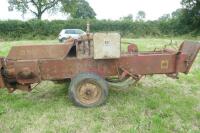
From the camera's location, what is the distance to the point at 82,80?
230 inches

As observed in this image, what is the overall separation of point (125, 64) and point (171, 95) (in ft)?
4.38

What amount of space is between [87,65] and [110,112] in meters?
0.90

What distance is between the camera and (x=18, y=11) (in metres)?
49.9

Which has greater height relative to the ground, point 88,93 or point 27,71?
point 27,71

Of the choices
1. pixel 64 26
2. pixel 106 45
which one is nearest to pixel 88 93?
pixel 106 45

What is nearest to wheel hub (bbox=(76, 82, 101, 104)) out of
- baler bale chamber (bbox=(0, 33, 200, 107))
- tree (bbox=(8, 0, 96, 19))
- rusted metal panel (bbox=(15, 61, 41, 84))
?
baler bale chamber (bbox=(0, 33, 200, 107))

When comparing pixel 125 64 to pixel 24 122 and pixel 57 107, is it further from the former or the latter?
pixel 24 122

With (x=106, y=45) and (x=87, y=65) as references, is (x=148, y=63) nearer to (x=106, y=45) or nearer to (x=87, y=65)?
(x=106, y=45)

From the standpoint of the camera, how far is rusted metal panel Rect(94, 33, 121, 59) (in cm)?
583

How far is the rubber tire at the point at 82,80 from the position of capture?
5.84 metres

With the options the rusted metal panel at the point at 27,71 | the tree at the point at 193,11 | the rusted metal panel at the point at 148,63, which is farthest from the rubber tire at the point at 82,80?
the tree at the point at 193,11

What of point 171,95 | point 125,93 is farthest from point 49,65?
point 171,95

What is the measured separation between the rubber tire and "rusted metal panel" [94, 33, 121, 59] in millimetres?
344

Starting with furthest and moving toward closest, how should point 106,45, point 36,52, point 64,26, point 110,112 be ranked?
point 64,26, point 36,52, point 106,45, point 110,112
